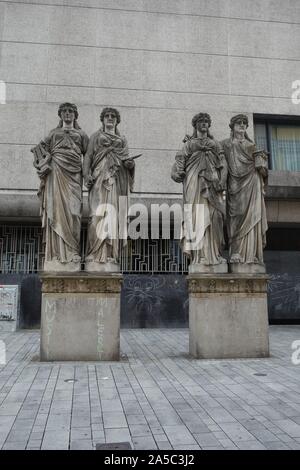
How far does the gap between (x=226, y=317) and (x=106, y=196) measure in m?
3.66

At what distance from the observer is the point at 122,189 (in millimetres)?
9320

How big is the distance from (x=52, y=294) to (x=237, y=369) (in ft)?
12.9

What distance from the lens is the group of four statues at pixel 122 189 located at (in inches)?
352

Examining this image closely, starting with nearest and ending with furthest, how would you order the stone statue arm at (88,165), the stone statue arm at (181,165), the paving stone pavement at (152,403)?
the paving stone pavement at (152,403) < the stone statue arm at (88,165) < the stone statue arm at (181,165)

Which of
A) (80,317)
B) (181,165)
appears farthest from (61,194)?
(181,165)

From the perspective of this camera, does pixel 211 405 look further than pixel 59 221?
No

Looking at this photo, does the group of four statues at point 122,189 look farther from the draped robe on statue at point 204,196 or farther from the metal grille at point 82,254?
the metal grille at point 82,254

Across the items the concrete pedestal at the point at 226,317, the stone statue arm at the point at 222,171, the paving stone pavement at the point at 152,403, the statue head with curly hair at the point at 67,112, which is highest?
the statue head with curly hair at the point at 67,112

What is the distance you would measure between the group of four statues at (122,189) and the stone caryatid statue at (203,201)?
0.02 meters

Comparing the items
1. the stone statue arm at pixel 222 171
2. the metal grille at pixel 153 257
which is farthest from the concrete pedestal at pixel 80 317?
the metal grille at pixel 153 257

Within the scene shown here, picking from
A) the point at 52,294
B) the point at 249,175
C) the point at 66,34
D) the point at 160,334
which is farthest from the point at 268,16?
the point at 52,294

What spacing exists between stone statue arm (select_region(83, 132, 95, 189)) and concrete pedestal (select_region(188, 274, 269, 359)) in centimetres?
298

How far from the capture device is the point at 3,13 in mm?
16266

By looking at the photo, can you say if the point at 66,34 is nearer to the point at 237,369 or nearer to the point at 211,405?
the point at 237,369
